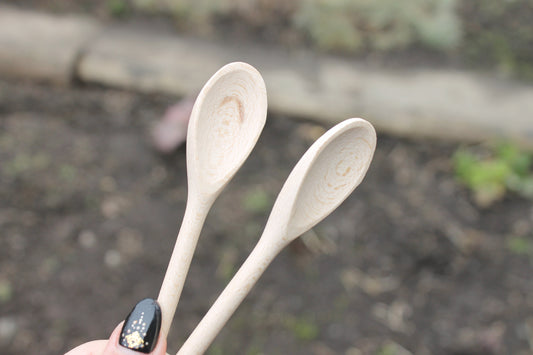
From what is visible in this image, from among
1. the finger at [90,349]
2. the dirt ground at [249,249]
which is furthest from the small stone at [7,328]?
the finger at [90,349]

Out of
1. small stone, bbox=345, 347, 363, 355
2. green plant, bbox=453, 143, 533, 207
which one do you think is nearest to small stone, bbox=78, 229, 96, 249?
small stone, bbox=345, 347, 363, 355

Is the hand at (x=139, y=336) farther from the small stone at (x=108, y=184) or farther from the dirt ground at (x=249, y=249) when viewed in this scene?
the small stone at (x=108, y=184)

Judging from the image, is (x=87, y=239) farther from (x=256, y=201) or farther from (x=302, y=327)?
(x=302, y=327)

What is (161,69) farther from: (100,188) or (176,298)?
(176,298)

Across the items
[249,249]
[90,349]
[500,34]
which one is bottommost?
[249,249]

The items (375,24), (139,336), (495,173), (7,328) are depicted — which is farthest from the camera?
(375,24)

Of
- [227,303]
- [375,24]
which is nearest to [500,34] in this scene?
[375,24]
